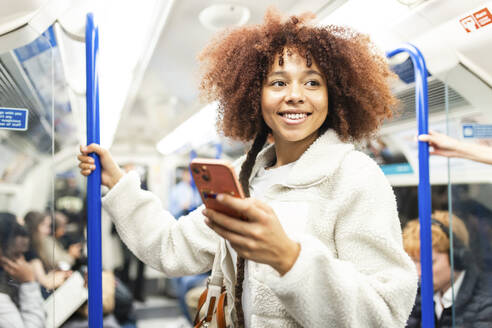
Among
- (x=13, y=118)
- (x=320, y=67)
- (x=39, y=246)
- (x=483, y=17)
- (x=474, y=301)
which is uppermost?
(x=483, y=17)

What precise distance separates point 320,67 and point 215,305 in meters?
0.88

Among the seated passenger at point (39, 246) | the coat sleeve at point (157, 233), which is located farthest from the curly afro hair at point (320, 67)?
the seated passenger at point (39, 246)

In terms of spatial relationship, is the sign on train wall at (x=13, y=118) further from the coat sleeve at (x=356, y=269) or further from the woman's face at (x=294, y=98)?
the coat sleeve at (x=356, y=269)

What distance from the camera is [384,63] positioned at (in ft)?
5.28

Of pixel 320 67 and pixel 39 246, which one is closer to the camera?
pixel 320 67

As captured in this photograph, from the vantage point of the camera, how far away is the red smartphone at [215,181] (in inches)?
34.0

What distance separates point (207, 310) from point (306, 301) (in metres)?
0.59

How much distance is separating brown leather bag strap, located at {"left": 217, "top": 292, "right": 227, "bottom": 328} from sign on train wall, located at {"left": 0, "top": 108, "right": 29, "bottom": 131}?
958 millimetres

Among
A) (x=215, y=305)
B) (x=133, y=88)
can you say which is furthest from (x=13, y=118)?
(x=133, y=88)

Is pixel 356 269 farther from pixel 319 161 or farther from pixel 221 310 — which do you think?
pixel 221 310

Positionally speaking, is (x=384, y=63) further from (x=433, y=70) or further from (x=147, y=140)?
(x=147, y=140)

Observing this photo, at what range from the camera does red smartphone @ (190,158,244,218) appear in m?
0.86

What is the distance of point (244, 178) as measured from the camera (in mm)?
1542

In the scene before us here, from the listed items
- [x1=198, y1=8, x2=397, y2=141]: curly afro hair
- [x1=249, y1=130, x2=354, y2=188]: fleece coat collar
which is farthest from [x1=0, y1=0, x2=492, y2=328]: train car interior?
[x1=249, y1=130, x2=354, y2=188]: fleece coat collar
